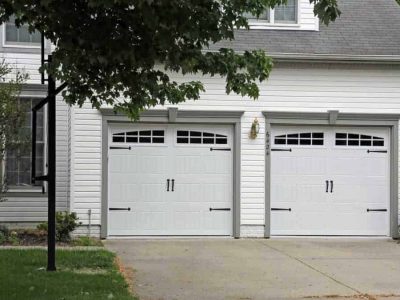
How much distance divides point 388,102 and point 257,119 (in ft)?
10.2

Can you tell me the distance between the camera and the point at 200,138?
14359mm

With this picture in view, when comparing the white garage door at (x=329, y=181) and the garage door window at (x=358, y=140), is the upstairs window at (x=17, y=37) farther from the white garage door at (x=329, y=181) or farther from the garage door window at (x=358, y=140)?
the garage door window at (x=358, y=140)

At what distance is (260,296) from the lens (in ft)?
27.0

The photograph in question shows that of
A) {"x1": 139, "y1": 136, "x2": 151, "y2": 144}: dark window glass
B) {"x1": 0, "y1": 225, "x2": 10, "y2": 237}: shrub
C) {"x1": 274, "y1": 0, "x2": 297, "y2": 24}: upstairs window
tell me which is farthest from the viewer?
{"x1": 274, "y1": 0, "x2": 297, "y2": 24}: upstairs window

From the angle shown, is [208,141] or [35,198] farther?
[208,141]

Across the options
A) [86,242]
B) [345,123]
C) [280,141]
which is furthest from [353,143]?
[86,242]

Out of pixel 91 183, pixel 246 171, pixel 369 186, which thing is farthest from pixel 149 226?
pixel 369 186

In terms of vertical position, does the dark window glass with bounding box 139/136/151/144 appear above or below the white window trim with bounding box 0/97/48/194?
above

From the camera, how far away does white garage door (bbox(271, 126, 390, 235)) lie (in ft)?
47.6

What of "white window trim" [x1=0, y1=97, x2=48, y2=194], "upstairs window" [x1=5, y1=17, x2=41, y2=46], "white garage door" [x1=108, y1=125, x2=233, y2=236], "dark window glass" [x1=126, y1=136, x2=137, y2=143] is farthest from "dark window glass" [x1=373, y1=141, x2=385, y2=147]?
"upstairs window" [x1=5, y1=17, x2=41, y2=46]

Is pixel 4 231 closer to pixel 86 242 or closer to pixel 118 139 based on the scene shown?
pixel 86 242

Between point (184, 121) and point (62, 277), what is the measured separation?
20.0 feet

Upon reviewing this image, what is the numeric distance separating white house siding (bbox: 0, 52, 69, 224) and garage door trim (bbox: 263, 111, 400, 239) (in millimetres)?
4531

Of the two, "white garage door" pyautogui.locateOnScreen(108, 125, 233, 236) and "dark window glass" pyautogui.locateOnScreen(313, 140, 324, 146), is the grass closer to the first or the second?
"white garage door" pyautogui.locateOnScreen(108, 125, 233, 236)
